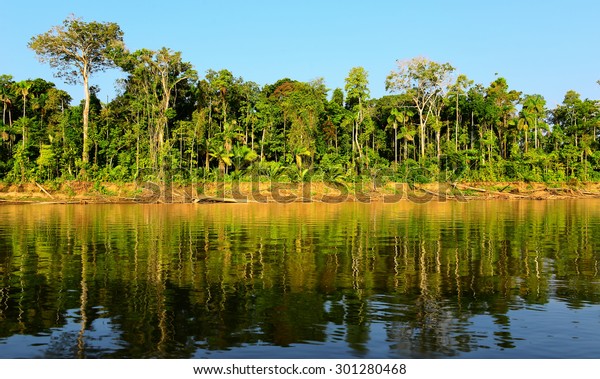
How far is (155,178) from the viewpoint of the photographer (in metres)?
60.1

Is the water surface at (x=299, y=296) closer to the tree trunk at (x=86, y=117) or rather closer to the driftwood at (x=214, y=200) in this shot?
the driftwood at (x=214, y=200)

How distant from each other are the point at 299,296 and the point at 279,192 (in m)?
49.2

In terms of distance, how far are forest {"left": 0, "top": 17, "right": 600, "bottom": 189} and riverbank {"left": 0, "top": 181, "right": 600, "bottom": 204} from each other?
4.16 feet

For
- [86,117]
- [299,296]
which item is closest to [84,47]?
[86,117]

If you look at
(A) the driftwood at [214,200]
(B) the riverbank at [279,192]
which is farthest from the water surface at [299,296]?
(B) the riverbank at [279,192]

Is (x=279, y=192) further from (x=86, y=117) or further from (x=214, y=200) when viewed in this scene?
(x=86, y=117)

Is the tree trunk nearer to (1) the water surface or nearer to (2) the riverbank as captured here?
(2) the riverbank

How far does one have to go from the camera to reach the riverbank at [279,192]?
56562 mm

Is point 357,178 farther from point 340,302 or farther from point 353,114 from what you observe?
point 340,302

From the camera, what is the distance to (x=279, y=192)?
6209 cm
